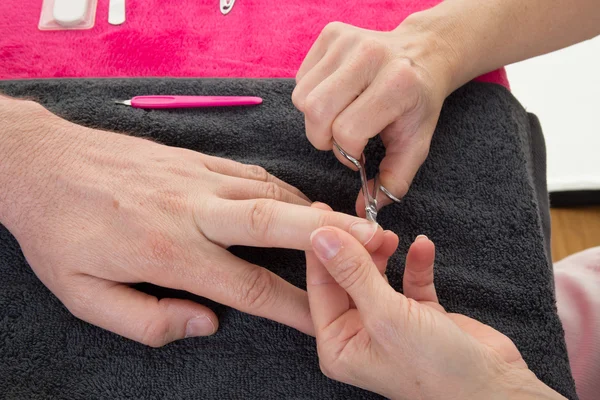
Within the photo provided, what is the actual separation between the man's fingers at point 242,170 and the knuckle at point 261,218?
102 mm

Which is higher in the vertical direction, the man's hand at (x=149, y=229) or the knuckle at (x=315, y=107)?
the knuckle at (x=315, y=107)

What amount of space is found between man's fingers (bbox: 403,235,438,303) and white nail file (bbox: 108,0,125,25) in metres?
0.70

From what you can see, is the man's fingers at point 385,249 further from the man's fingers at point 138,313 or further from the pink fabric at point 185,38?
the pink fabric at point 185,38

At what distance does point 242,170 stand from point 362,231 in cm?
22

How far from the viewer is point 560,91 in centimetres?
167

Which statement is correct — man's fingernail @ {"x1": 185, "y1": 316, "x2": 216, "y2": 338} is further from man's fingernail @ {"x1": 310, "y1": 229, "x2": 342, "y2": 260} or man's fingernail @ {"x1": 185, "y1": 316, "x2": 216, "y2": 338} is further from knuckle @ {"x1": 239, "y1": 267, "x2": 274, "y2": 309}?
man's fingernail @ {"x1": 310, "y1": 229, "x2": 342, "y2": 260}

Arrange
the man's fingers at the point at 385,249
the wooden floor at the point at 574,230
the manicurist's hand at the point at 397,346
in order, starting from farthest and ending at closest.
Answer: the wooden floor at the point at 574,230 → the man's fingers at the point at 385,249 → the manicurist's hand at the point at 397,346

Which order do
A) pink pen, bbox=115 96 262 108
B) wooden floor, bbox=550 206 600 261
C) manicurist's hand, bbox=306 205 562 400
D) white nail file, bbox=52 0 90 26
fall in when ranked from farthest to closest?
wooden floor, bbox=550 206 600 261
white nail file, bbox=52 0 90 26
pink pen, bbox=115 96 262 108
manicurist's hand, bbox=306 205 562 400

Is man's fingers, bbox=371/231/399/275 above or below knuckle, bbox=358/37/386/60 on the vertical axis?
below

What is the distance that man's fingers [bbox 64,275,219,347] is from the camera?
640mm

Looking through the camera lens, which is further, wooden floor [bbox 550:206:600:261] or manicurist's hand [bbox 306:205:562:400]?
wooden floor [bbox 550:206:600:261]

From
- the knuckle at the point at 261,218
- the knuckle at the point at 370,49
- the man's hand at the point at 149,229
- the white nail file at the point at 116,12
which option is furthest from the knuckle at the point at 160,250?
the white nail file at the point at 116,12

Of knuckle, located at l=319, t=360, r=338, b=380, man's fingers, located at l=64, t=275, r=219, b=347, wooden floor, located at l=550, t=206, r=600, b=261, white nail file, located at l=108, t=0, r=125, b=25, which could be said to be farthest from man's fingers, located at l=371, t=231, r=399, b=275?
wooden floor, located at l=550, t=206, r=600, b=261

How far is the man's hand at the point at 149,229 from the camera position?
0.62m
